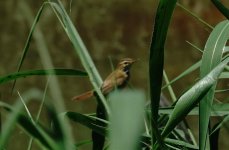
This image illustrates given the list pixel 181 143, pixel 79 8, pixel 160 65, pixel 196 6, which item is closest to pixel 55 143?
pixel 160 65

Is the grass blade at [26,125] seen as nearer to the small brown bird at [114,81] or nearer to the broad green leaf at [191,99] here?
the broad green leaf at [191,99]

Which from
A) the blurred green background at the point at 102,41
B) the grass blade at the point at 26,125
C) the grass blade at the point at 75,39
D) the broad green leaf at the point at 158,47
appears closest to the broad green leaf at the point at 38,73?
the grass blade at the point at 75,39

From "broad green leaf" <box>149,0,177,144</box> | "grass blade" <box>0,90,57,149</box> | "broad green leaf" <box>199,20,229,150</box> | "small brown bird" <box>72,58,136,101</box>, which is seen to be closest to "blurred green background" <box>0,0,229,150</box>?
"small brown bird" <box>72,58,136,101</box>

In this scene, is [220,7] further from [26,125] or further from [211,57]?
[26,125]

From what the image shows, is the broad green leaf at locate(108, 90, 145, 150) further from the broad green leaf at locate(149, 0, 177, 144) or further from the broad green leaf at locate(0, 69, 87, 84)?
the broad green leaf at locate(0, 69, 87, 84)

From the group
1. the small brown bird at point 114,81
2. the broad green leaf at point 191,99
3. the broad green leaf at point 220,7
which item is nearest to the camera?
the broad green leaf at point 191,99

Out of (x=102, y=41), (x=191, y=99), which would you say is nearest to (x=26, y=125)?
(x=191, y=99)

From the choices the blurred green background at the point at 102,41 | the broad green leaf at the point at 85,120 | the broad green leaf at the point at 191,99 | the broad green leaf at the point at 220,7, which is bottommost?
the blurred green background at the point at 102,41
